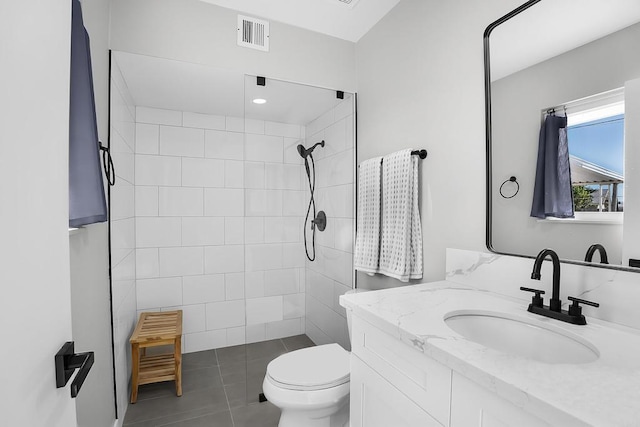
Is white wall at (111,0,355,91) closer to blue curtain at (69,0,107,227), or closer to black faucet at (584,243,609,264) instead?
blue curtain at (69,0,107,227)

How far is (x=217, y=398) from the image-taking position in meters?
2.07

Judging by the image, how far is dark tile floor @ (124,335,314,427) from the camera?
1854 mm

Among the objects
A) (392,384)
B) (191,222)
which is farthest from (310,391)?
(191,222)

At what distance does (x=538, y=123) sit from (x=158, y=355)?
2.72 metres

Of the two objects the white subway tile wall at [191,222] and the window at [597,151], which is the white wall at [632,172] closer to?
the window at [597,151]

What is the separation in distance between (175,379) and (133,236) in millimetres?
1099

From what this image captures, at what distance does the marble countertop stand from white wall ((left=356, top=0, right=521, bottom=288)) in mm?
459

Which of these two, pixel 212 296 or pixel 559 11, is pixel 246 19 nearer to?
pixel 559 11

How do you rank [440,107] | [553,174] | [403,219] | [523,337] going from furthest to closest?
[403,219], [440,107], [553,174], [523,337]

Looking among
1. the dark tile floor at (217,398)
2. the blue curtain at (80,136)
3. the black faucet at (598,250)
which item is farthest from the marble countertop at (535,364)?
the dark tile floor at (217,398)

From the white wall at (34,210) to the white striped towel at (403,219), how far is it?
4.52 feet

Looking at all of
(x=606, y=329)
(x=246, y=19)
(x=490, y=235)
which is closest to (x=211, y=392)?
(x=490, y=235)

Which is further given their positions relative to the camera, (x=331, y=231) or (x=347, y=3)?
(x=331, y=231)

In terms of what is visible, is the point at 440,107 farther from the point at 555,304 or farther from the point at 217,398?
the point at 217,398
